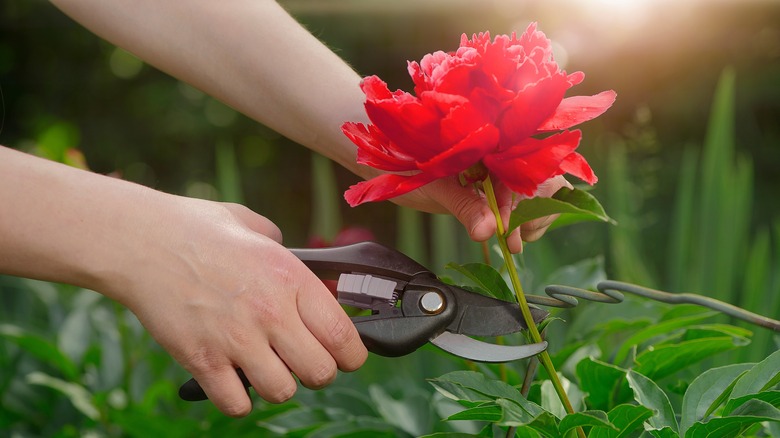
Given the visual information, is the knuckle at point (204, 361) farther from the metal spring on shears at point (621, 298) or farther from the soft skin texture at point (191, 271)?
the metal spring on shears at point (621, 298)

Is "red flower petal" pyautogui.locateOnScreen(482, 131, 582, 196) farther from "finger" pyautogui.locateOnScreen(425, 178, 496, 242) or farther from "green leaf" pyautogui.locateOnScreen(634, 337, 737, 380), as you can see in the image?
"green leaf" pyautogui.locateOnScreen(634, 337, 737, 380)

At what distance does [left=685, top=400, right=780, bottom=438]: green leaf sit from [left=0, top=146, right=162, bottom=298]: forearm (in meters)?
0.39

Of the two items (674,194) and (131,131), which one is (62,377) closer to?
(674,194)

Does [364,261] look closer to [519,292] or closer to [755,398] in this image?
[519,292]

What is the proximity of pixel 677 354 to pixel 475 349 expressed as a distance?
18 cm

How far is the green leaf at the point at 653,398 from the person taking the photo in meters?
0.61

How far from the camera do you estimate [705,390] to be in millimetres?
619

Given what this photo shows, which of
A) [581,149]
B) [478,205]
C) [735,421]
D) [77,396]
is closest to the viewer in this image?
[735,421]

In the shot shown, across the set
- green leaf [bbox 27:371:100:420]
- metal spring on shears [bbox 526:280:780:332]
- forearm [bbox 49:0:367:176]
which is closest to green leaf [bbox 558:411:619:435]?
metal spring on shears [bbox 526:280:780:332]

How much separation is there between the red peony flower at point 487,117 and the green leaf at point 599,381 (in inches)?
8.2

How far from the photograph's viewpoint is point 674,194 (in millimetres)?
2668

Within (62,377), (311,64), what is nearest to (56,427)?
(62,377)

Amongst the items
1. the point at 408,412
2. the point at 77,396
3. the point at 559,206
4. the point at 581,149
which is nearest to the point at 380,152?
the point at 559,206

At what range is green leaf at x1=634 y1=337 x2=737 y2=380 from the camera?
2.31 feet
